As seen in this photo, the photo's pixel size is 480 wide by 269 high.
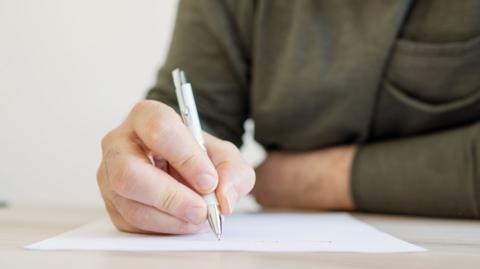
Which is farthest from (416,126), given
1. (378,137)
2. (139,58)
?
(139,58)

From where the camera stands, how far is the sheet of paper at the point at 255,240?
14.7 inches

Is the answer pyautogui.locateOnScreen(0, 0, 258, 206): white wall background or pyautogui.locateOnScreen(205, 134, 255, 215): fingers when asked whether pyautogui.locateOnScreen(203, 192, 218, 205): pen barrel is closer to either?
pyautogui.locateOnScreen(205, 134, 255, 215): fingers

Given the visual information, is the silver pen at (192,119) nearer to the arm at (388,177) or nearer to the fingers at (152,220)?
the fingers at (152,220)

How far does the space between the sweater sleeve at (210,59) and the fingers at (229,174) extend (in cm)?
27

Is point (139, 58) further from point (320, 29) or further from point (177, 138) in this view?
point (177, 138)

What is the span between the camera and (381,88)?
68 cm

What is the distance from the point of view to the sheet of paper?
37cm

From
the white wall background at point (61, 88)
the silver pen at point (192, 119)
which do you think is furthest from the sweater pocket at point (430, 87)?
the white wall background at point (61, 88)

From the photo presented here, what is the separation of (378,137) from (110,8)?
1.01 metres

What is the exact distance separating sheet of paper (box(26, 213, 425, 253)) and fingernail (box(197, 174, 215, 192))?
0.12 ft

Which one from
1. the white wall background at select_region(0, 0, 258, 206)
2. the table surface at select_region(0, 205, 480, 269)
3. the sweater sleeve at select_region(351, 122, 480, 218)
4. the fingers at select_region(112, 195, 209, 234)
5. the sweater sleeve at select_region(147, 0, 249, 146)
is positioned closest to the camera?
the table surface at select_region(0, 205, 480, 269)

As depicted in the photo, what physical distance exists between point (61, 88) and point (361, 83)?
1.02 metres

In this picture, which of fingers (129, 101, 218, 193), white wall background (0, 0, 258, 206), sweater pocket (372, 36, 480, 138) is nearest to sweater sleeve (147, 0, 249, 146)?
sweater pocket (372, 36, 480, 138)

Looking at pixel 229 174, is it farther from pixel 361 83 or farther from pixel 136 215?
pixel 361 83
